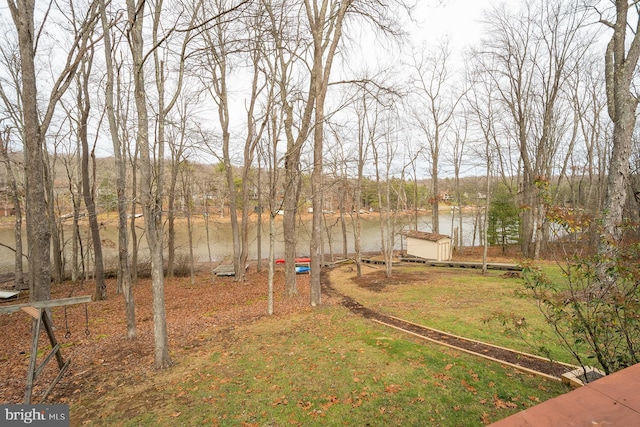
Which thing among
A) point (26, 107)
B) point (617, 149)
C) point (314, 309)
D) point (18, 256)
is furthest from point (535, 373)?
point (18, 256)

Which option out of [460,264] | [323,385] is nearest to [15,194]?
[323,385]

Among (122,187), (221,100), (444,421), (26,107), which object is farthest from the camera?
(221,100)

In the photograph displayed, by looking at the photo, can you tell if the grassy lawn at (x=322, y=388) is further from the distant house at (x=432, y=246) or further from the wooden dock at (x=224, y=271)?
the distant house at (x=432, y=246)

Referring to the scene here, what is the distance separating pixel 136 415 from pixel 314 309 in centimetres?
575

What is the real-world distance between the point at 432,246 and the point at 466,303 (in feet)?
38.8

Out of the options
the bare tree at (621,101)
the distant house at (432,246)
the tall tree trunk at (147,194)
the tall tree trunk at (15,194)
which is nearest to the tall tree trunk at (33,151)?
the tall tree trunk at (147,194)

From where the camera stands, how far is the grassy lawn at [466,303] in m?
6.16

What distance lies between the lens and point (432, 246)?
21.0 metres

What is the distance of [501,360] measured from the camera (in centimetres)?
551

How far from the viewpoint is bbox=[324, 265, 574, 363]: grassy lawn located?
616 cm

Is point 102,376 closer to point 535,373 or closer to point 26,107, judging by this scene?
point 26,107

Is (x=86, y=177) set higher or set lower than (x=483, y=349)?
higher

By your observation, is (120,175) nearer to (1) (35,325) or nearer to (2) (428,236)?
(1) (35,325)

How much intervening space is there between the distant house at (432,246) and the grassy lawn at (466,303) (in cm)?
425
